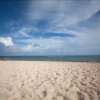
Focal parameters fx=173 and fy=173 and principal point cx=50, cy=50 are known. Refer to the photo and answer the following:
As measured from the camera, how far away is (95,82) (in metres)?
2.47

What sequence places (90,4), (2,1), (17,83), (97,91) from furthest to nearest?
(2,1)
(90,4)
(17,83)
(97,91)

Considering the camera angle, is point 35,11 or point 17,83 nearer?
point 17,83

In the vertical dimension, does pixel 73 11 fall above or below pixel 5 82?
above

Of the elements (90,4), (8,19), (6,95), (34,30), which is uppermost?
(90,4)

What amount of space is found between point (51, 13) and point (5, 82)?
132cm

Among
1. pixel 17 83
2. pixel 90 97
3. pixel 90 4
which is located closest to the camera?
pixel 90 97

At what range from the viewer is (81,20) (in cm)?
290

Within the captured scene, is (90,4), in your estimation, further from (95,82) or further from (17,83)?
(17,83)

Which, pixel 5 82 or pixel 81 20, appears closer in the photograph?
pixel 5 82

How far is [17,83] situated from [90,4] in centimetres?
168

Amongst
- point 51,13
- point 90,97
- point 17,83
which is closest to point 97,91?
point 90,97

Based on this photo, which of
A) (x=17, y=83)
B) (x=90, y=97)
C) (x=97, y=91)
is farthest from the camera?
(x=17, y=83)

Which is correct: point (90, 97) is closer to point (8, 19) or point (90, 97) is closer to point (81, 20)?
point (81, 20)

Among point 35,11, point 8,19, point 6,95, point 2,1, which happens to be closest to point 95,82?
point 6,95
